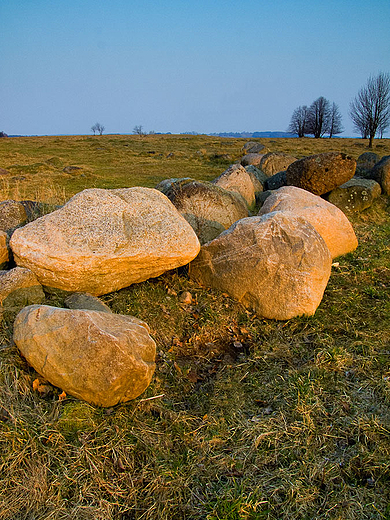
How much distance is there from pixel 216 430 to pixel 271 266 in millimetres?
2434

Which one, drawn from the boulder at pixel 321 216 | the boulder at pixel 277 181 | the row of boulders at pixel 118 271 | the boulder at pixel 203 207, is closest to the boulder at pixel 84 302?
the row of boulders at pixel 118 271

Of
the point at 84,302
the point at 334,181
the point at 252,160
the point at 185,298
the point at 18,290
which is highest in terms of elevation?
the point at 252,160

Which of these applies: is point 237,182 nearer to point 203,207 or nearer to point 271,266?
point 203,207

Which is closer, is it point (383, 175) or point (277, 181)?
point (277, 181)

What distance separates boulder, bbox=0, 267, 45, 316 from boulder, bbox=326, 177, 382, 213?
8.26 m

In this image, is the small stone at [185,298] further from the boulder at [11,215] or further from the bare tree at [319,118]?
the bare tree at [319,118]

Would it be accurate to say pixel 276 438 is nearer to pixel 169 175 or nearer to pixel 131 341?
pixel 131 341

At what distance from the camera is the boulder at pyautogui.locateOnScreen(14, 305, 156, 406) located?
3.16m

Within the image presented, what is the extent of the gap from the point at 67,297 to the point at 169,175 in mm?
13549

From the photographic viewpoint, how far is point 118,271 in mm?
4730

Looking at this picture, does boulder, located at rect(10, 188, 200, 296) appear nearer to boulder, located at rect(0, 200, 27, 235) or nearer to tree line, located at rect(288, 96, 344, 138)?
boulder, located at rect(0, 200, 27, 235)

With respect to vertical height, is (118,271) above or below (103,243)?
below

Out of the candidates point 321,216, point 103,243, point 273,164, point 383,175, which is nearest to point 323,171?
point 321,216

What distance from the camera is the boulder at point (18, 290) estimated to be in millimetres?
4266
